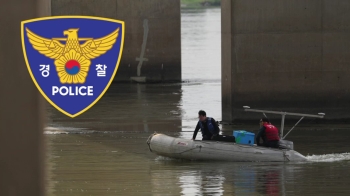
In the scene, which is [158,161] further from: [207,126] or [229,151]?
[229,151]

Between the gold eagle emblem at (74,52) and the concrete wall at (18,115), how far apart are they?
1.52 m

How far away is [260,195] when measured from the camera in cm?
1316

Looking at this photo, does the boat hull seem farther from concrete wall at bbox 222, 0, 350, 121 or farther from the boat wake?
concrete wall at bbox 222, 0, 350, 121

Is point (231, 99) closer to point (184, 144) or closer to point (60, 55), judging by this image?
point (184, 144)

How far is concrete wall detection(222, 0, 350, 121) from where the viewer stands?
68.7 feet

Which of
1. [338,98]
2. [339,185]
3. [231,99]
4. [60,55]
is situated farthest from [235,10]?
[60,55]

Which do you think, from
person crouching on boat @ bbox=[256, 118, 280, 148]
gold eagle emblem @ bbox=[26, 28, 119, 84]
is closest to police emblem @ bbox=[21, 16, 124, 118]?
gold eagle emblem @ bbox=[26, 28, 119, 84]

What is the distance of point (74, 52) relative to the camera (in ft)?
16.8

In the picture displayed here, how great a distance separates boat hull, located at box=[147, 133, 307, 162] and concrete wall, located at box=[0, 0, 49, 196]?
42.9ft

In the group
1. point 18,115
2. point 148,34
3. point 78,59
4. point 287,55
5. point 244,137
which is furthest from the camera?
point 148,34

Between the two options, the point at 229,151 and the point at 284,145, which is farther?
the point at 284,145

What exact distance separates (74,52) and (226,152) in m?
11.3

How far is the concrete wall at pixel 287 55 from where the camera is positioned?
68.7ft

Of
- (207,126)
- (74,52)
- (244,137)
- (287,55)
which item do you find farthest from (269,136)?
(74,52)
